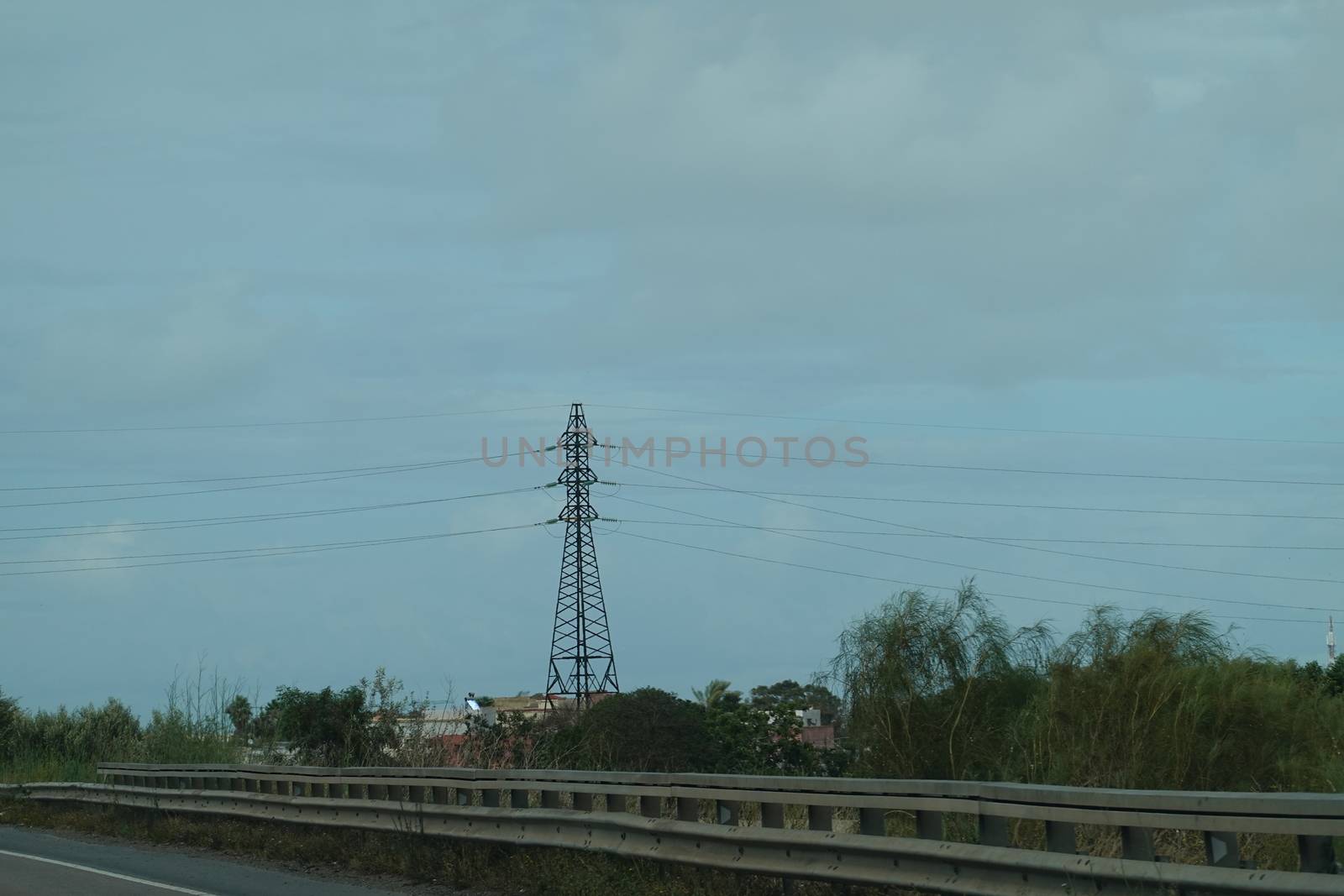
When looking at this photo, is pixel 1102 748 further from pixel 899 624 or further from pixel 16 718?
pixel 16 718

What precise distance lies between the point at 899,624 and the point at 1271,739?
8123 millimetres

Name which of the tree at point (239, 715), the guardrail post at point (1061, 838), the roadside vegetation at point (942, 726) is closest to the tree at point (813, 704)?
the roadside vegetation at point (942, 726)

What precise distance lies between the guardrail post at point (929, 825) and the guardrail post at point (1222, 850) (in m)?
2.05

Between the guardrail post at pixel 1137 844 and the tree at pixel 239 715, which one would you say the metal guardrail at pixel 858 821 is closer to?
the guardrail post at pixel 1137 844

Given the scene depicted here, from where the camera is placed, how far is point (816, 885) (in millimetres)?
10953

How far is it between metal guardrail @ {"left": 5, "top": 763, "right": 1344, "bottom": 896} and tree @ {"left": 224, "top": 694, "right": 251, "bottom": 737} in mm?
10766

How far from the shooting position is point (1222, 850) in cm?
792

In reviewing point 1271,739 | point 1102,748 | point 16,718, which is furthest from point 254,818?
point 16,718

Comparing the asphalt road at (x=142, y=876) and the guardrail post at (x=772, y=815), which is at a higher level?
the guardrail post at (x=772, y=815)

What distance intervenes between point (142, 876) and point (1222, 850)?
1243cm

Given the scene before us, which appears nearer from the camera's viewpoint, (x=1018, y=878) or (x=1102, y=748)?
(x=1018, y=878)

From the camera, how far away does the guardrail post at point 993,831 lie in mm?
9164

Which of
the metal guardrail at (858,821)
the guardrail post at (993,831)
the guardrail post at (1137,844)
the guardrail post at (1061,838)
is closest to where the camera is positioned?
the metal guardrail at (858,821)

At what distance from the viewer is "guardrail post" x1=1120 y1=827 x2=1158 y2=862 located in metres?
8.29
